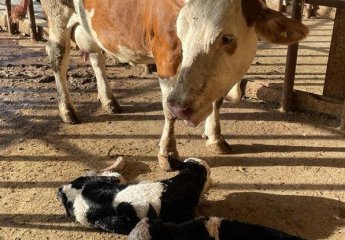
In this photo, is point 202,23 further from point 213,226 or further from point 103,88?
point 103,88

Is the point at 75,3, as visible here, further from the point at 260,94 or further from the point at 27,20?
the point at 27,20

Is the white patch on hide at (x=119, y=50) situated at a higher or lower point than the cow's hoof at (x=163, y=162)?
higher

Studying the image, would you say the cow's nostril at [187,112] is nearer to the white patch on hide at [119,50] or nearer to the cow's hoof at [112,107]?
the white patch on hide at [119,50]

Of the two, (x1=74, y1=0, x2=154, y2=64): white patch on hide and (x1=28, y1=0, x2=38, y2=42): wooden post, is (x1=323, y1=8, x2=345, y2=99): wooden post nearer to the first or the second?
(x1=74, y1=0, x2=154, y2=64): white patch on hide

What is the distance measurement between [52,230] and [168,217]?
2.83ft

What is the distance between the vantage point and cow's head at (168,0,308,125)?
2.65 metres

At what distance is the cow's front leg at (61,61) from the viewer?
446 cm

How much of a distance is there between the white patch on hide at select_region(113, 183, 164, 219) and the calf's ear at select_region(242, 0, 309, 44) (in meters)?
1.20

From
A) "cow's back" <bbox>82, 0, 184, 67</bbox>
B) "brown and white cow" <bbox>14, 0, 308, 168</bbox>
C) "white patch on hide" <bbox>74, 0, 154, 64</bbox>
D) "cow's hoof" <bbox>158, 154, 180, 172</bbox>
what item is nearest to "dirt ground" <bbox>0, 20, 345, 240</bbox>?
"cow's hoof" <bbox>158, 154, 180, 172</bbox>

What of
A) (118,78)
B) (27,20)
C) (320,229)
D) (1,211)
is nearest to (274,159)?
(320,229)

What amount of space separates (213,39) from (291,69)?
6.99 feet

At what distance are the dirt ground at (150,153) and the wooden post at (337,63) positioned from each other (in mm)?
313

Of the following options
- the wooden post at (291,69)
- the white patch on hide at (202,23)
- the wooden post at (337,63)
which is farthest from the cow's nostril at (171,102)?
the wooden post at (337,63)

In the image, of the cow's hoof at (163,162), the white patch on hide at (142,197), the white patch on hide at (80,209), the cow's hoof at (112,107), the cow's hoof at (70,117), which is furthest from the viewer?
the cow's hoof at (112,107)
